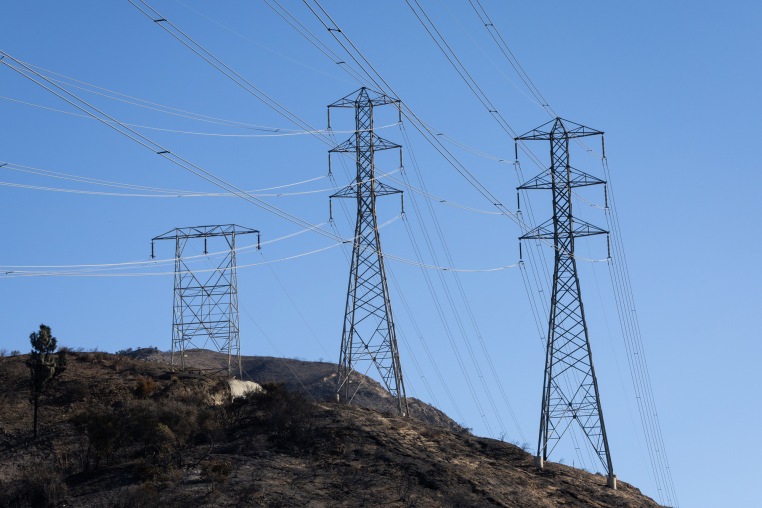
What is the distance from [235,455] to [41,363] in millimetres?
12411

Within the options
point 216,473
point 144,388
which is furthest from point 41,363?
point 216,473

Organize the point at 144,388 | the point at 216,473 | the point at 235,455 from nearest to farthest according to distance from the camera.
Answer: the point at 216,473 → the point at 235,455 → the point at 144,388

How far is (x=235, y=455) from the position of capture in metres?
64.8

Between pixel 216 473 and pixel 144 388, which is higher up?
pixel 144 388

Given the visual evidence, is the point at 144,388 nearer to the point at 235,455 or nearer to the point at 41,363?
the point at 41,363

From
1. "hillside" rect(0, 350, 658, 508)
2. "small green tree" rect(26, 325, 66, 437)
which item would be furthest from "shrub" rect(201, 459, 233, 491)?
"small green tree" rect(26, 325, 66, 437)

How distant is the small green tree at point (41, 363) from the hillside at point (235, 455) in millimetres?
2038

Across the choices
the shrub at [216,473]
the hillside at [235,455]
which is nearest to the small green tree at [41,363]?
the hillside at [235,455]

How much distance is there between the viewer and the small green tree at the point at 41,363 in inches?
2746

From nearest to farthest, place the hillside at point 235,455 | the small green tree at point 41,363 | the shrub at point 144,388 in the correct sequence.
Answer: the hillside at point 235,455, the small green tree at point 41,363, the shrub at point 144,388

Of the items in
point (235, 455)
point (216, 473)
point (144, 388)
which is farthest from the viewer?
point (144, 388)

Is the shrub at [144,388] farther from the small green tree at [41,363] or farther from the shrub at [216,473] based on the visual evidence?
the shrub at [216,473]

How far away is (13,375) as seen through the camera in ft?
261

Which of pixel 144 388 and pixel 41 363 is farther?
pixel 144 388
